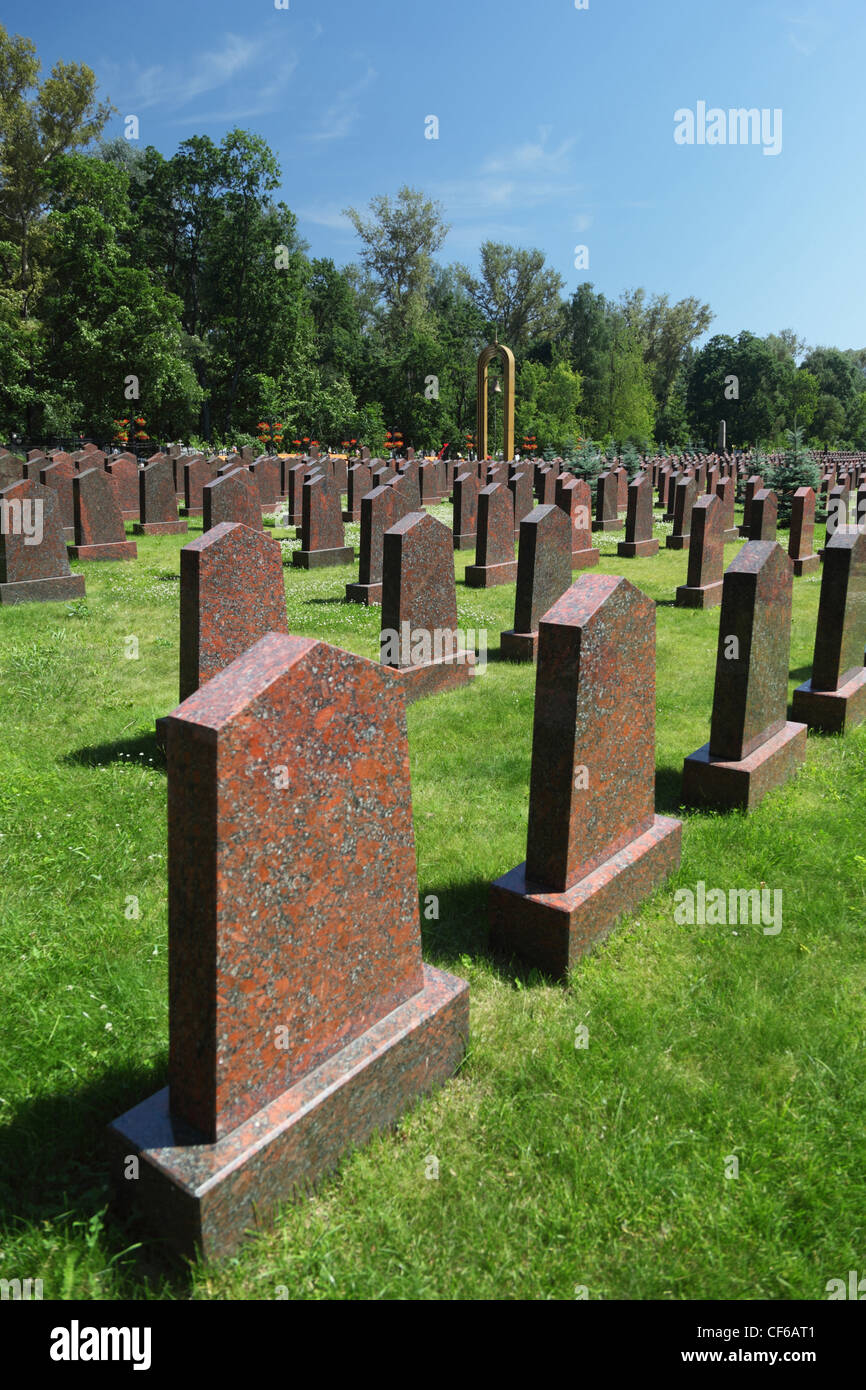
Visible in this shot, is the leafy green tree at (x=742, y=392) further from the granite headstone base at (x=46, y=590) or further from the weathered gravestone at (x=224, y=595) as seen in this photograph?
the weathered gravestone at (x=224, y=595)

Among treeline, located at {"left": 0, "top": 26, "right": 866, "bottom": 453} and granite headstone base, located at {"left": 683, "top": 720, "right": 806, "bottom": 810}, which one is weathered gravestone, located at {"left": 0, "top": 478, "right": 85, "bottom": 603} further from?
treeline, located at {"left": 0, "top": 26, "right": 866, "bottom": 453}

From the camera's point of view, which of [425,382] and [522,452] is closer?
[522,452]

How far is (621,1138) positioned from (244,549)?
13.3ft

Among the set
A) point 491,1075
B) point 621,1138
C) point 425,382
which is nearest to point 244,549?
point 491,1075

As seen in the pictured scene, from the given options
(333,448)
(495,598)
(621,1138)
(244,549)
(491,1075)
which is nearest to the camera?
(621,1138)

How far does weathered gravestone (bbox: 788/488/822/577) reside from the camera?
1280 cm

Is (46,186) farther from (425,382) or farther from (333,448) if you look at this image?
(425,382)

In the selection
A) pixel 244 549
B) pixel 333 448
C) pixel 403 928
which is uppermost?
pixel 333 448

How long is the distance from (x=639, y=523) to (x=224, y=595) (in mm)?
11144

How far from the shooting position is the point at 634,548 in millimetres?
15125

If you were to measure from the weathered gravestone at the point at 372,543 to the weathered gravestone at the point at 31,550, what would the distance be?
3.56 m

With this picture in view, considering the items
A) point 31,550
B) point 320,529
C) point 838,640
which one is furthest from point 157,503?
point 838,640

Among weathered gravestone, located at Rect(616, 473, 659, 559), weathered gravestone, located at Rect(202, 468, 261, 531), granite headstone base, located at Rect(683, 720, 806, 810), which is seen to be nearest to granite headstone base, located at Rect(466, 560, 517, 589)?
weathered gravestone, located at Rect(202, 468, 261, 531)
